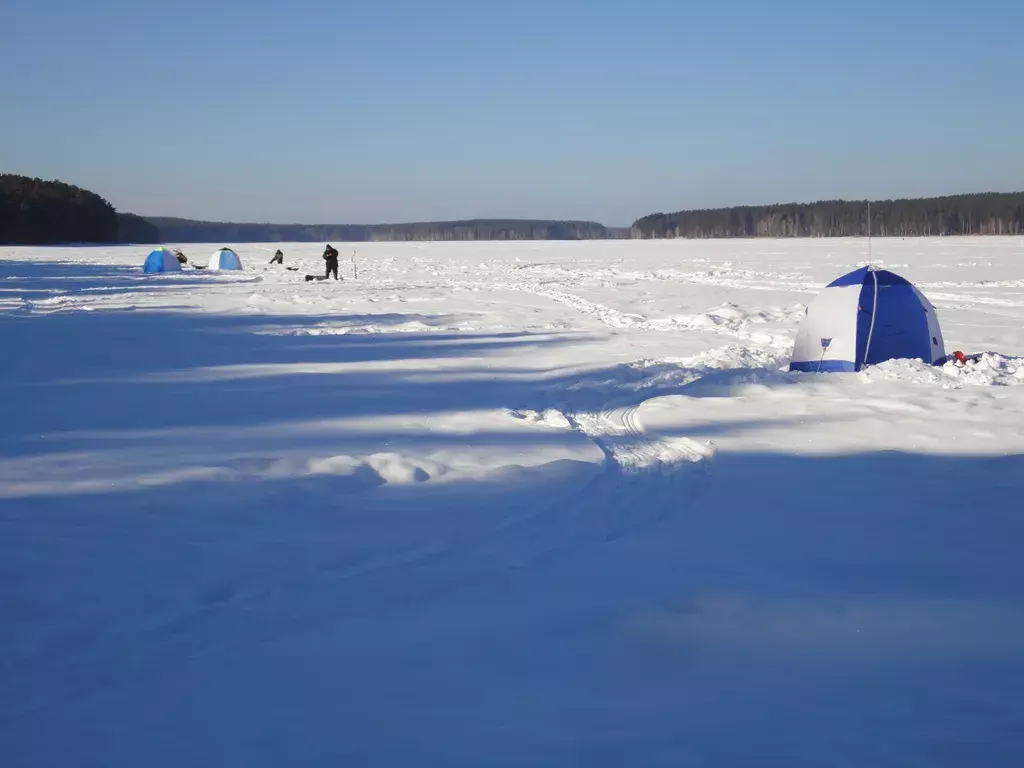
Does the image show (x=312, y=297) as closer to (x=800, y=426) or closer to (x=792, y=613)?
(x=800, y=426)

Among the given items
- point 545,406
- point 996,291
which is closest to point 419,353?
Answer: point 545,406

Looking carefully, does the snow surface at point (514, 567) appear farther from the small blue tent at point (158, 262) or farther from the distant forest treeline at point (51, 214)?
the distant forest treeline at point (51, 214)

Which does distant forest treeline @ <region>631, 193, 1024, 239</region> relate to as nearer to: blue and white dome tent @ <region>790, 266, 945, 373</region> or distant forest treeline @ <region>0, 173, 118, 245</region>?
distant forest treeline @ <region>0, 173, 118, 245</region>

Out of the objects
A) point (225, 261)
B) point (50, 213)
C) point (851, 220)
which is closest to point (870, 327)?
point (225, 261)

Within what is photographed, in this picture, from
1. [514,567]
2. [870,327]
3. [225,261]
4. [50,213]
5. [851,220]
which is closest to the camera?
[514,567]

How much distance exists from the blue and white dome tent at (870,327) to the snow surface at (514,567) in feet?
1.53

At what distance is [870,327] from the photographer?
9.36 meters

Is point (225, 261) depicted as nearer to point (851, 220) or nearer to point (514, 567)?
point (514, 567)

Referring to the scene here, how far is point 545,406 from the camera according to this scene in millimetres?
7797

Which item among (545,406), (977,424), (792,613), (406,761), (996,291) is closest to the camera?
(406,761)

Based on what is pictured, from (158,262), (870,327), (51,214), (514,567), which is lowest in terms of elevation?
(514,567)

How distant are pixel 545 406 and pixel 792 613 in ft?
14.6

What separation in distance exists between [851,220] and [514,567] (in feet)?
406

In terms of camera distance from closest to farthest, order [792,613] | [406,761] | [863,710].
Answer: [406,761] → [863,710] → [792,613]
